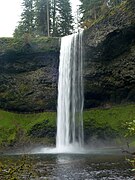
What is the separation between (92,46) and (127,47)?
3946mm

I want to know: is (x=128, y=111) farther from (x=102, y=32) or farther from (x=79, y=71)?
(x=102, y=32)

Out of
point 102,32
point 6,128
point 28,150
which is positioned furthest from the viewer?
point 6,128

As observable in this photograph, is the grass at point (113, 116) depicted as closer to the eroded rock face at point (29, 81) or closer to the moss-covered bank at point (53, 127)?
the moss-covered bank at point (53, 127)

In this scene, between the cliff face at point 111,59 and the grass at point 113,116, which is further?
the grass at point 113,116

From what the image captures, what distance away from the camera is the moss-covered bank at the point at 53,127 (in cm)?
4053

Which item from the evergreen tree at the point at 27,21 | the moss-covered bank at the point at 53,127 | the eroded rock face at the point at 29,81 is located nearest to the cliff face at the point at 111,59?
the moss-covered bank at the point at 53,127

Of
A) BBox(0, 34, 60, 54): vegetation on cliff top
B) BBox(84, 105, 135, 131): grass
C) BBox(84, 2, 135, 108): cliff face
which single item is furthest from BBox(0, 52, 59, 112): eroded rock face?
BBox(84, 105, 135, 131): grass

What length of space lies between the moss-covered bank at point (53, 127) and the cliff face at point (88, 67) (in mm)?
1481

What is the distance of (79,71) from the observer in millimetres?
42344

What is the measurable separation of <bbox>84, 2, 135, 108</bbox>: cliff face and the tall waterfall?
1.25 m

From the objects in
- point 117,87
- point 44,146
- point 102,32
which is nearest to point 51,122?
point 44,146

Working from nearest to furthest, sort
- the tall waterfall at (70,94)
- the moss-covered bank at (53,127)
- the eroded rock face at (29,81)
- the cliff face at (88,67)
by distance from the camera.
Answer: the cliff face at (88,67) < the moss-covered bank at (53,127) < the tall waterfall at (70,94) < the eroded rock face at (29,81)

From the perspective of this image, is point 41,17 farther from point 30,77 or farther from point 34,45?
point 30,77

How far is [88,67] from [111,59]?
308 cm
